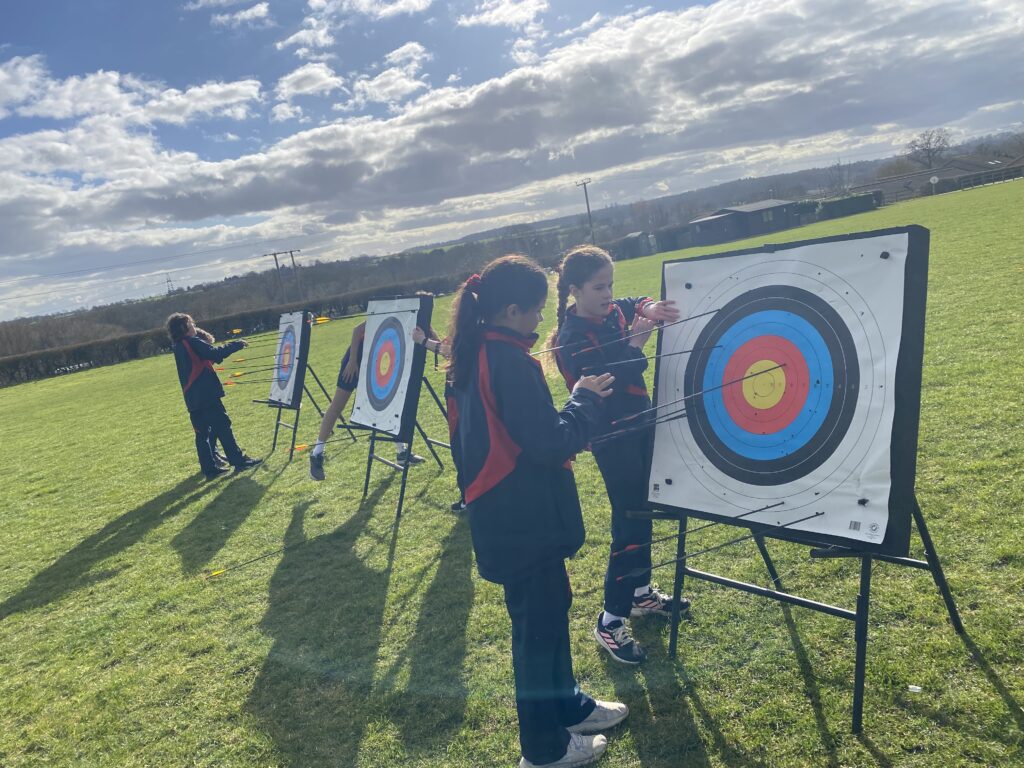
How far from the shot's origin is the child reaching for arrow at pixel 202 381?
7688 mm

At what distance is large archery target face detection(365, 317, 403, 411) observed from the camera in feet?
19.5

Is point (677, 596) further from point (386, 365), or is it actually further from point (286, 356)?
point (286, 356)

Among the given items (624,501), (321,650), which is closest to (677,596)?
(624,501)

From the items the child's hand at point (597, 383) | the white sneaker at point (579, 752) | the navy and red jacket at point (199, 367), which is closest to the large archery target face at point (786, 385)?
the child's hand at point (597, 383)

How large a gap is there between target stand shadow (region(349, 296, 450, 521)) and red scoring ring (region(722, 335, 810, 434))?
2829mm

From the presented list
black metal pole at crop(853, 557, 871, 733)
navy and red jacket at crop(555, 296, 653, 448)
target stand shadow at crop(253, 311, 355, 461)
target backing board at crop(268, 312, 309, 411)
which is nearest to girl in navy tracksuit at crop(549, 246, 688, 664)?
navy and red jacket at crop(555, 296, 653, 448)

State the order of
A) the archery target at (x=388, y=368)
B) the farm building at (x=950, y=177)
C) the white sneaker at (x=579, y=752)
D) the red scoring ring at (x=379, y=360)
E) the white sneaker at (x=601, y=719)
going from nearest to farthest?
the white sneaker at (x=579, y=752) → the white sneaker at (x=601, y=719) → the archery target at (x=388, y=368) → the red scoring ring at (x=379, y=360) → the farm building at (x=950, y=177)

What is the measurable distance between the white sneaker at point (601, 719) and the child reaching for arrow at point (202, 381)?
603 centimetres

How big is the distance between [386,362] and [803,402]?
→ 431 cm

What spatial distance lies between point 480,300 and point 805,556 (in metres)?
2.73

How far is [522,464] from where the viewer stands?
2.43m

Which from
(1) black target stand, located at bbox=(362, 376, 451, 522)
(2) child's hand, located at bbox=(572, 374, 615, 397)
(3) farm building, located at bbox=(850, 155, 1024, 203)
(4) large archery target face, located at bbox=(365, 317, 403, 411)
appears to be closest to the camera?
(2) child's hand, located at bbox=(572, 374, 615, 397)

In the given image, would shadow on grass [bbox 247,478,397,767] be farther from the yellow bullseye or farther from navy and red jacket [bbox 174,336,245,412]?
navy and red jacket [bbox 174,336,245,412]

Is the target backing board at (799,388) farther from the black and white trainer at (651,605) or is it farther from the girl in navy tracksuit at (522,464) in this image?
the black and white trainer at (651,605)
